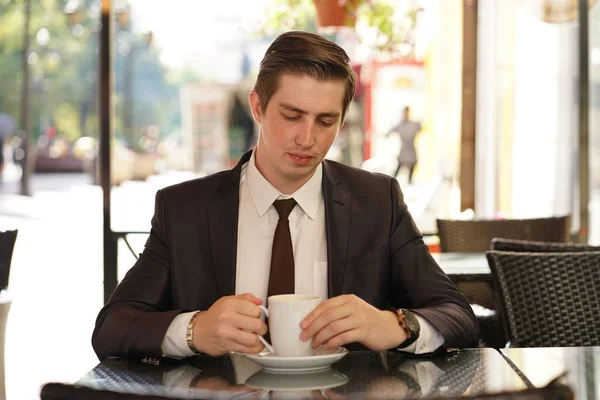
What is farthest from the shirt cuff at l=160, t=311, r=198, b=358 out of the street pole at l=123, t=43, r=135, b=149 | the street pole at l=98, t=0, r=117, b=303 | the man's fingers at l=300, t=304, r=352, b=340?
the street pole at l=123, t=43, r=135, b=149

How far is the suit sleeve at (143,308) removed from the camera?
1.69 metres

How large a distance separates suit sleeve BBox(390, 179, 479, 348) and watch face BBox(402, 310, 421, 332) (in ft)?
0.13

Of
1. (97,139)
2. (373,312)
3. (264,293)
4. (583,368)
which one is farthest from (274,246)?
(97,139)

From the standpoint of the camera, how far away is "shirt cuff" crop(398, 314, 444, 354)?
166 centimetres

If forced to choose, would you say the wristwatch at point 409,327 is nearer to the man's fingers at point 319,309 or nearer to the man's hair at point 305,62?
the man's fingers at point 319,309

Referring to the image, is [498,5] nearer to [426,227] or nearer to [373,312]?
[426,227]

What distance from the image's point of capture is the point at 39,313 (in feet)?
18.2

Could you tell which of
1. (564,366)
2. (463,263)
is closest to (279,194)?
(564,366)

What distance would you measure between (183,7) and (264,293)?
152 inches

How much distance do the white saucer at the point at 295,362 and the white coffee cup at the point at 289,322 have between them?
0.9 inches

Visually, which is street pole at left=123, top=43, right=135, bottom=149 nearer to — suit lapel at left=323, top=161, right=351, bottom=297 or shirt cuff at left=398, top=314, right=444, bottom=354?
suit lapel at left=323, top=161, right=351, bottom=297

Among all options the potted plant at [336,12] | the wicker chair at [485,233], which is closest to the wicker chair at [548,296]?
the wicker chair at [485,233]

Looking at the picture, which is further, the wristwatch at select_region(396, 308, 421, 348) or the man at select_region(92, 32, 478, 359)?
the man at select_region(92, 32, 478, 359)

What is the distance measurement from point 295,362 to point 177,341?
0.28 metres
